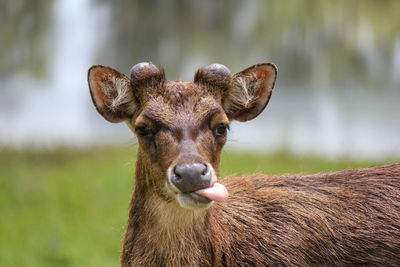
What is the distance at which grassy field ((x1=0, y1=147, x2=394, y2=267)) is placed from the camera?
36.7 ft

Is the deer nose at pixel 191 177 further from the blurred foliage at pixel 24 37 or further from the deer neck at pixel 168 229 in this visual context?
the blurred foliage at pixel 24 37

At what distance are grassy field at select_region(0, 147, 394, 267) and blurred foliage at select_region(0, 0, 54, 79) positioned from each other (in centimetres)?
476

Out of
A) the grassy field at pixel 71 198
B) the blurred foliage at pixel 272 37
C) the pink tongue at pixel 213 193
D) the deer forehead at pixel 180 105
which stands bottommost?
the grassy field at pixel 71 198

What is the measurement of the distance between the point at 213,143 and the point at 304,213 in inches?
56.0

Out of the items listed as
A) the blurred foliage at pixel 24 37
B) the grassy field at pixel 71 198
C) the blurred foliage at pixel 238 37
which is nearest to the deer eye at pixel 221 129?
the grassy field at pixel 71 198

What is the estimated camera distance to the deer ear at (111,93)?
6.04 m

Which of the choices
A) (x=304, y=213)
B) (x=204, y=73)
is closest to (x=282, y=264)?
(x=304, y=213)

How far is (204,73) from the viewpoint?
237 inches

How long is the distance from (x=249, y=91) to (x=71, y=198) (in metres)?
8.75

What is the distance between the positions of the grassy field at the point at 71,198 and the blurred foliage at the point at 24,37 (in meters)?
4.76

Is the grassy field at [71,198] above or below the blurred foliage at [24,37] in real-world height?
below

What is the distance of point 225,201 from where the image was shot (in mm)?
5473

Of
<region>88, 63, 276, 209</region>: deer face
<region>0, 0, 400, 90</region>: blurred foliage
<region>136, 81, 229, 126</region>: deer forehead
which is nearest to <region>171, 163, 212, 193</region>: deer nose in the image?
<region>88, 63, 276, 209</region>: deer face

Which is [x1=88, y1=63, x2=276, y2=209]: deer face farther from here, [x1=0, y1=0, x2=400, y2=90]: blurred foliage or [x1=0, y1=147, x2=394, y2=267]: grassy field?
[x1=0, y1=0, x2=400, y2=90]: blurred foliage
